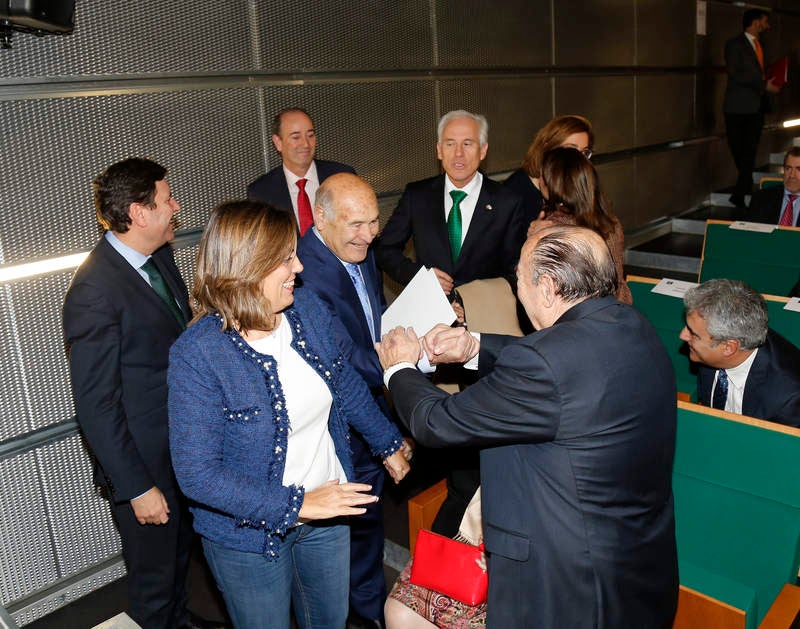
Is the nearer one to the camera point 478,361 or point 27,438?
point 478,361

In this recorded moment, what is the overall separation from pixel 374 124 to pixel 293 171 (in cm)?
92

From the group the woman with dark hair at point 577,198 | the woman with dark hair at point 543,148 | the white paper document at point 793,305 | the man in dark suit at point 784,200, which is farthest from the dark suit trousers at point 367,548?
the man in dark suit at point 784,200

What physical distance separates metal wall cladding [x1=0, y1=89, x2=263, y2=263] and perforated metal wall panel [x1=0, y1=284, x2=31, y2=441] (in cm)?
22

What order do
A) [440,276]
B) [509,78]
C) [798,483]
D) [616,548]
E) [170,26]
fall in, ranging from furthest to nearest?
[509,78], [170,26], [440,276], [798,483], [616,548]

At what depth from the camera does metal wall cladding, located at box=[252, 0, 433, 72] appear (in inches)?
158

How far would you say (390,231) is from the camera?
12.1 ft

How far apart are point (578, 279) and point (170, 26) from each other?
266cm

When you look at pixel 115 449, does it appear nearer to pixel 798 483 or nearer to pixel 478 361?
pixel 478 361

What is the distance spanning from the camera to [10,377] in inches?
122

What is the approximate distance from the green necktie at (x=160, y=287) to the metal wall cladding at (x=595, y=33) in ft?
15.1

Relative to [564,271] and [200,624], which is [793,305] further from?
[200,624]

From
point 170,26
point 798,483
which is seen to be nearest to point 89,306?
point 170,26

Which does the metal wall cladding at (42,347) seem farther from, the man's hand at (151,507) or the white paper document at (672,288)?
the white paper document at (672,288)

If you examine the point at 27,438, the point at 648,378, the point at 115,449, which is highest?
the point at 648,378
